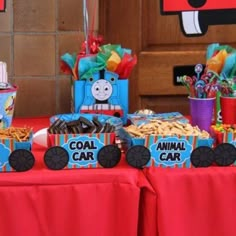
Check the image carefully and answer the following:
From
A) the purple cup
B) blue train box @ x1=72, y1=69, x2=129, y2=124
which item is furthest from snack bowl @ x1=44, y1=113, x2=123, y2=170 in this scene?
blue train box @ x1=72, y1=69, x2=129, y2=124

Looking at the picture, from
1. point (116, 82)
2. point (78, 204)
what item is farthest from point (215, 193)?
point (116, 82)

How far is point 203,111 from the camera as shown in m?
1.61

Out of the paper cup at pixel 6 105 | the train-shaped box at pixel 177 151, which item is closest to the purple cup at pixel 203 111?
the train-shaped box at pixel 177 151

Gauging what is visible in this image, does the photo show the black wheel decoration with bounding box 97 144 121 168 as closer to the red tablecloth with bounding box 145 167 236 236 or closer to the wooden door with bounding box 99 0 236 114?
the red tablecloth with bounding box 145 167 236 236

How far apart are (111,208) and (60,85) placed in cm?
112

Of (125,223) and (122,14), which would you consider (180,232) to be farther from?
(122,14)

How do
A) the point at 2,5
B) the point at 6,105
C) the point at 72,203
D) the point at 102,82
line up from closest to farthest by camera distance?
the point at 72,203 < the point at 6,105 < the point at 102,82 < the point at 2,5

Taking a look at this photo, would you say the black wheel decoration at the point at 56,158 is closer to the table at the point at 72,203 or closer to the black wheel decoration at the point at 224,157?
the table at the point at 72,203

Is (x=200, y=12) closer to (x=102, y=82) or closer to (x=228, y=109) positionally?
(x=102, y=82)

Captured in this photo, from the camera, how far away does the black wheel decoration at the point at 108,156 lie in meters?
1.31

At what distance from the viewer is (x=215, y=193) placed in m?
1.29

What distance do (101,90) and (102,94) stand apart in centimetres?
1

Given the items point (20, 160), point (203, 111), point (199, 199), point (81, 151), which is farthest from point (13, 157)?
point (203, 111)

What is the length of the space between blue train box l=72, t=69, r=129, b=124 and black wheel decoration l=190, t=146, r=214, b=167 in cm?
52
